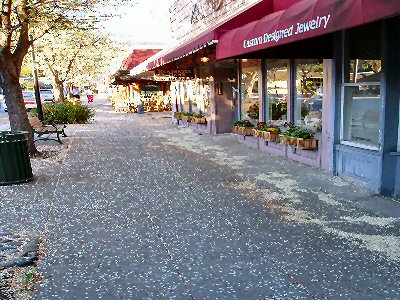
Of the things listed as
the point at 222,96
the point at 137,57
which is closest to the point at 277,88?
the point at 222,96

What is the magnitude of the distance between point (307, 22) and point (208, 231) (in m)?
3.12

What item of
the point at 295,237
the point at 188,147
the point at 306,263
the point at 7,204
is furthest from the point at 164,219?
the point at 188,147

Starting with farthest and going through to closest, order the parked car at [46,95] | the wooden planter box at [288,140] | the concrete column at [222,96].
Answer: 1. the parked car at [46,95]
2. the concrete column at [222,96]
3. the wooden planter box at [288,140]

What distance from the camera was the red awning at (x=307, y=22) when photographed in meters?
4.05

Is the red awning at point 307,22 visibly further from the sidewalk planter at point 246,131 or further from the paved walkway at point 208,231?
the sidewalk planter at point 246,131

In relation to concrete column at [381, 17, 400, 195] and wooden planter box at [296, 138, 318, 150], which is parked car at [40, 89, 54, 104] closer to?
wooden planter box at [296, 138, 318, 150]

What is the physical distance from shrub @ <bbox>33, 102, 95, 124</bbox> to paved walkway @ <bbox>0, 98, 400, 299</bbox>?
12521mm

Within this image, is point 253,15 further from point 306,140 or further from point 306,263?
point 306,263

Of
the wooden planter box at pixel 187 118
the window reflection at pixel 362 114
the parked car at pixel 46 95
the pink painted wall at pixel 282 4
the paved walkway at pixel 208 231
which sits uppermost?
the pink painted wall at pixel 282 4

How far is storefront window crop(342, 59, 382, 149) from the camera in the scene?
22.3 feet

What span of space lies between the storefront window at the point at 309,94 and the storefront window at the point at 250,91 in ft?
7.24

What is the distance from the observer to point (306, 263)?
4148 mm

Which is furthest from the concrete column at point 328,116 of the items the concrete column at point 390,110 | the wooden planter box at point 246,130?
the wooden planter box at point 246,130

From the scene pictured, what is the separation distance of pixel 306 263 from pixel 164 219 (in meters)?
2.21
